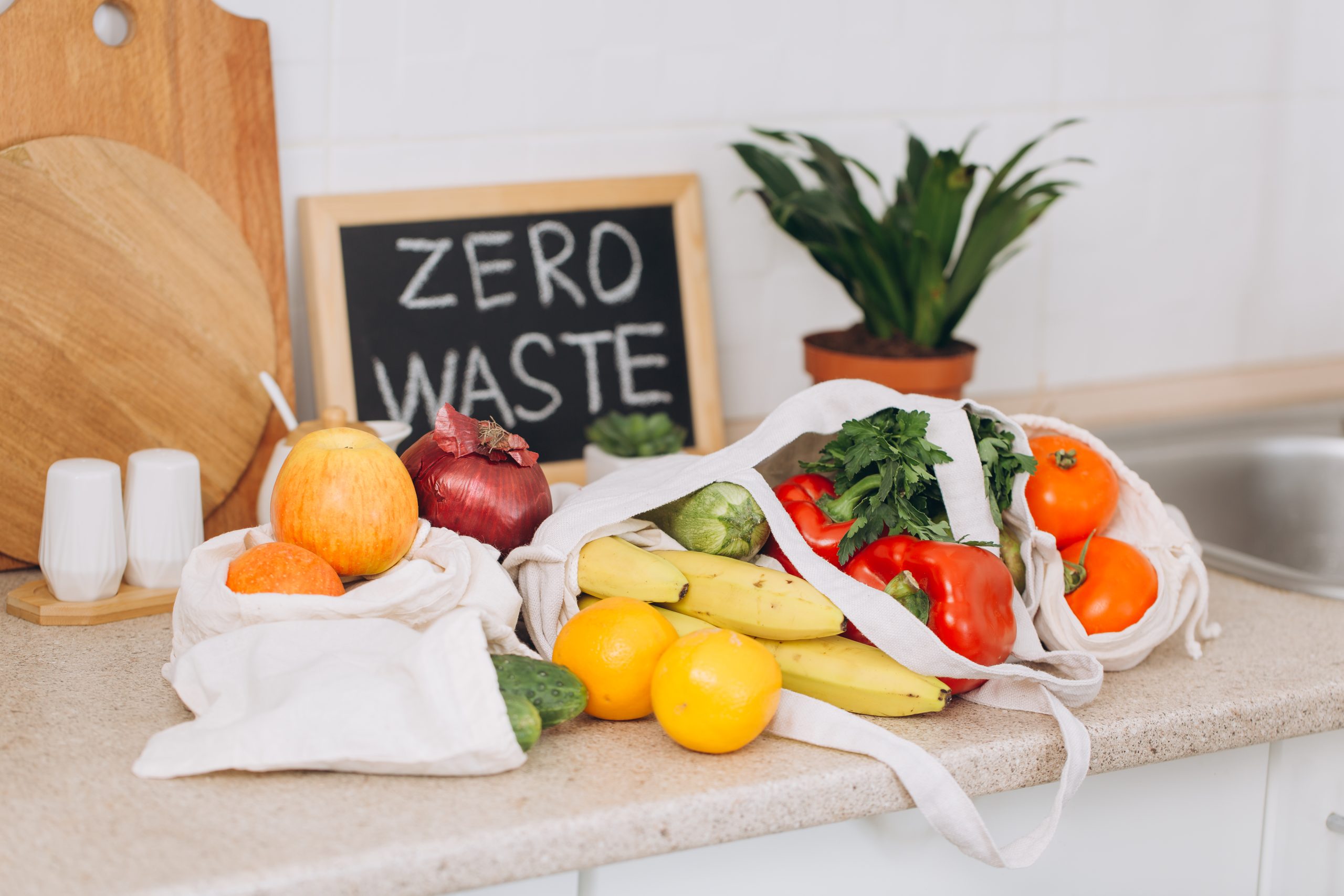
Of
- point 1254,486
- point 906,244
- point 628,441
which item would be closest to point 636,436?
point 628,441

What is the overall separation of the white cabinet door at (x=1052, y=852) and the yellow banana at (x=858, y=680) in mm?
78

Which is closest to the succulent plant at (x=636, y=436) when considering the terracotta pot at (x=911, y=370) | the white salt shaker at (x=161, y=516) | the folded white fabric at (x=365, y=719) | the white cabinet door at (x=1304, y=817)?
the terracotta pot at (x=911, y=370)

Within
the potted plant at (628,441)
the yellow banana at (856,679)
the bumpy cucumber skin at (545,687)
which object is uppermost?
the potted plant at (628,441)

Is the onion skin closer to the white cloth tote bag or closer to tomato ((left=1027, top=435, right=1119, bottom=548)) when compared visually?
the white cloth tote bag

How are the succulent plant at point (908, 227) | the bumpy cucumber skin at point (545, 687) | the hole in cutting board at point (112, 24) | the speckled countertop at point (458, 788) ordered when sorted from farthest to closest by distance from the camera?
1. the succulent plant at point (908, 227)
2. the hole in cutting board at point (112, 24)
3. the bumpy cucumber skin at point (545, 687)
4. the speckled countertop at point (458, 788)

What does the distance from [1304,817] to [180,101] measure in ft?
3.77

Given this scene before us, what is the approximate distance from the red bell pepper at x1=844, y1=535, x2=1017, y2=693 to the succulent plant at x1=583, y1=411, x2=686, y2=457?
0.44 m

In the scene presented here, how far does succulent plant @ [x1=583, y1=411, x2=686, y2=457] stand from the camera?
1.25 meters

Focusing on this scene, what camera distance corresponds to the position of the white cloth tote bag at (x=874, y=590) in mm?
744

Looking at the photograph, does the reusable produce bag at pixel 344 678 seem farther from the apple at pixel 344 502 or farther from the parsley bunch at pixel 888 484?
the parsley bunch at pixel 888 484

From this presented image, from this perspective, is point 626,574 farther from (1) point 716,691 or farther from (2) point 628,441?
(2) point 628,441

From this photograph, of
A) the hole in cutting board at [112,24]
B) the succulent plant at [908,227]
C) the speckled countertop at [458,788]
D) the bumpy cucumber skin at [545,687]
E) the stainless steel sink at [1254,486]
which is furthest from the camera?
the stainless steel sink at [1254,486]

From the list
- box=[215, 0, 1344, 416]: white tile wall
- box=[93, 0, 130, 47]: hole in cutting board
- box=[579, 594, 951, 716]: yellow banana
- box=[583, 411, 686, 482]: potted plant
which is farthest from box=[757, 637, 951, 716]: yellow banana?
box=[93, 0, 130, 47]: hole in cutting board

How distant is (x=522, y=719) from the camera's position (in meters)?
0.72
